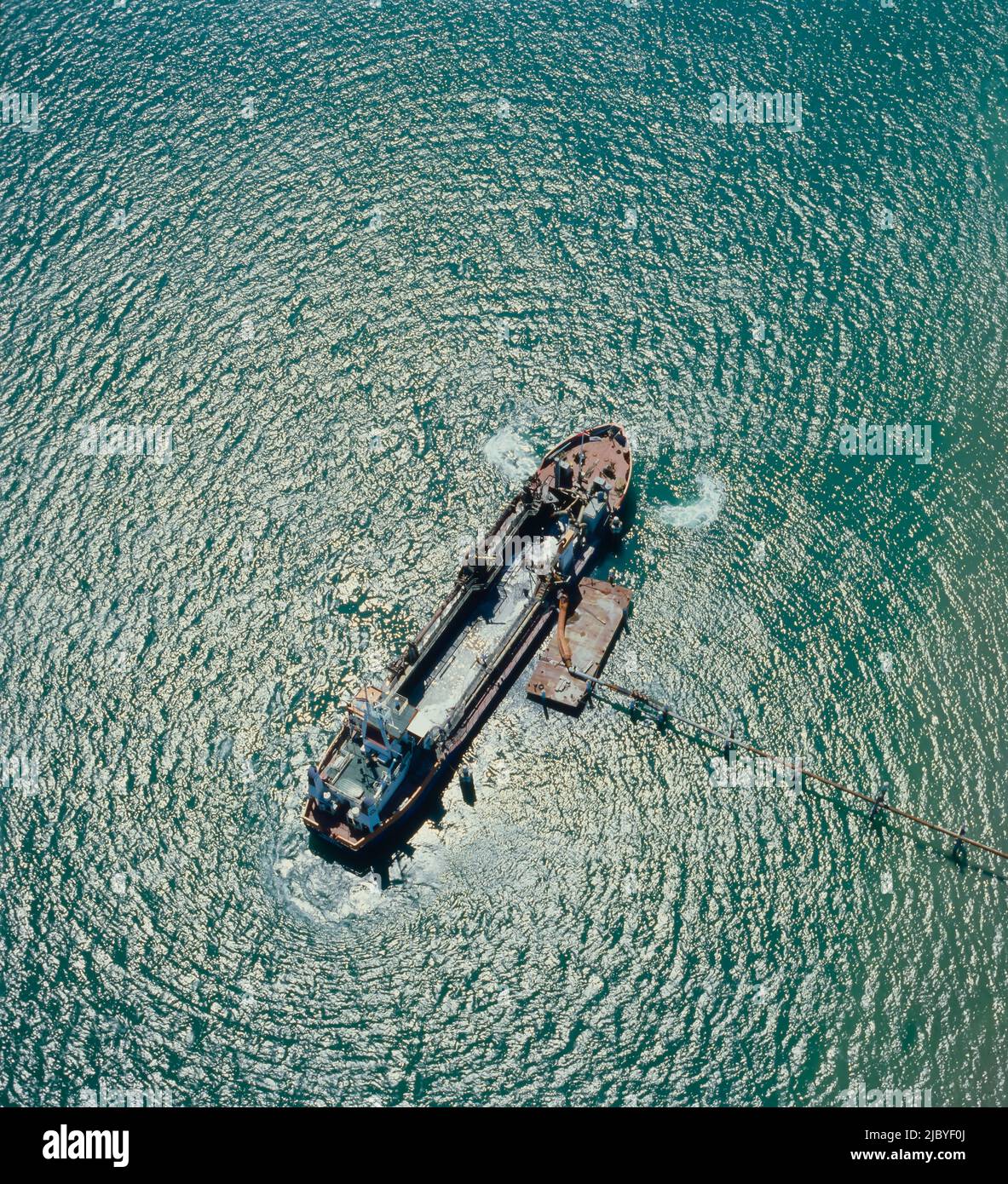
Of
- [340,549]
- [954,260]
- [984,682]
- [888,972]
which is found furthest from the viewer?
[954,260]

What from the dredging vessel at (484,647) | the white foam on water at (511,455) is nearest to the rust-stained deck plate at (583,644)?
the dredging vessel at (484,647)

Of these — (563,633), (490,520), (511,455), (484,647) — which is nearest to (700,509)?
(511,455)

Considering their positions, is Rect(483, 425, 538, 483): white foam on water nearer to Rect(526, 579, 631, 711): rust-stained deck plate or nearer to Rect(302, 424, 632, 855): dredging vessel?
Rect(302, 424, 632, 855): dredging vessel

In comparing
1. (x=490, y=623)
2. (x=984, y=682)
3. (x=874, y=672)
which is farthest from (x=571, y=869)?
(x=984, y=682)

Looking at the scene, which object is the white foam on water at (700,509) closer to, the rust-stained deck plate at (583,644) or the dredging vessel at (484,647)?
the dredging vessel at (484,647)

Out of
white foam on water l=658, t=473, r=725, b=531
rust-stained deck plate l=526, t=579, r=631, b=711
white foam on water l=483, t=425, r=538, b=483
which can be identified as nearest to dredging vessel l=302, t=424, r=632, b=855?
rust-stained deck plate l=526, t=579, r=631, b=711
